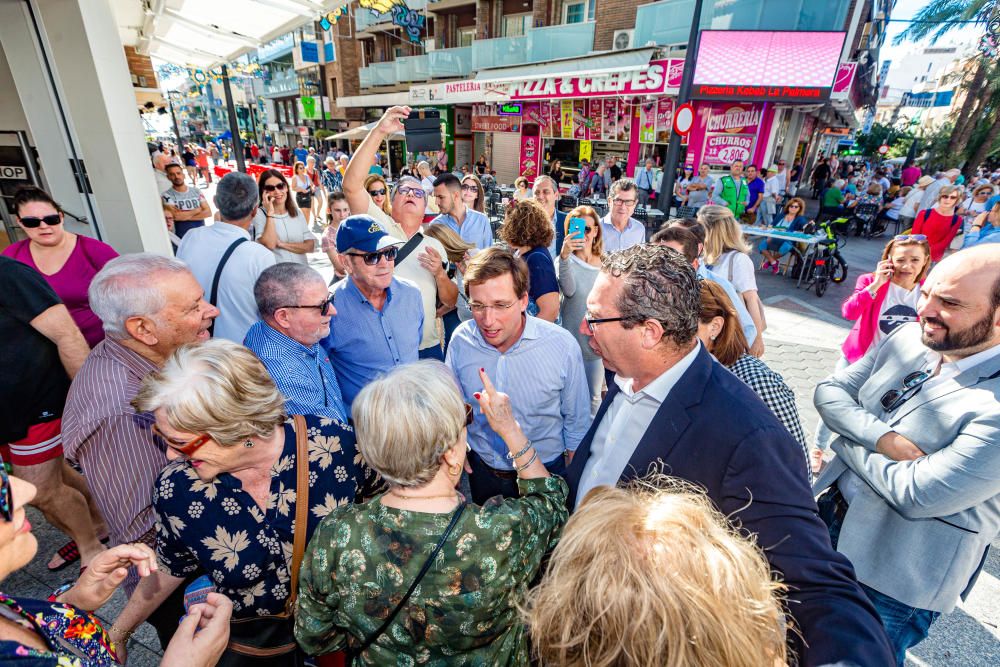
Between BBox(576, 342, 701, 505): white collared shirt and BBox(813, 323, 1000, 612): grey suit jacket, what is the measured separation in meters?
0.88

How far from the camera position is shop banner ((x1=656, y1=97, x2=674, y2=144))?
1440 cm

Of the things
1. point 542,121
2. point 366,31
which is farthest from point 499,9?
point 366,31

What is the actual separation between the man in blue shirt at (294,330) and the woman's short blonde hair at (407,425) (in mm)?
924

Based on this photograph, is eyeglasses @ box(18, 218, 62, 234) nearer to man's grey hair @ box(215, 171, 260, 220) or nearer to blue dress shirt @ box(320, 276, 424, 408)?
man's grey hair @ box(215, 171, 260, 220)

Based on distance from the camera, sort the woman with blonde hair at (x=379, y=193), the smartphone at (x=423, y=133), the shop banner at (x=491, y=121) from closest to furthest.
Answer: the woman with blonde hair at (x=379, y=193), the smartphone at (x=423, y=133), the shop banner at (x=491, y=121)

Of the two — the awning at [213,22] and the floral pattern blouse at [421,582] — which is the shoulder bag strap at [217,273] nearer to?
the floral pattern blouse at [421,582]

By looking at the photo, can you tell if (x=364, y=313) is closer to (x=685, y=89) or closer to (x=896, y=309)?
(x=896, y=309)

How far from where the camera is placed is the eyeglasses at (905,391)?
1709 mm

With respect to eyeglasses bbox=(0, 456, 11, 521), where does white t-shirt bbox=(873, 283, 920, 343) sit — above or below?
below

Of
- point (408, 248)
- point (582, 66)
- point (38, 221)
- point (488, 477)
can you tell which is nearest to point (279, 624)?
point (488, 477)

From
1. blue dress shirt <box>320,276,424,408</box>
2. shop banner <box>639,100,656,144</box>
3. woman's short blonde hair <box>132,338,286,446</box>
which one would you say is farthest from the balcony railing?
woman's short blonde hair <box>132,338,286,446</box>

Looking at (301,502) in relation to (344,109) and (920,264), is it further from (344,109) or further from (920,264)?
(344,109)

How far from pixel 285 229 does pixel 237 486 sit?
176 inches

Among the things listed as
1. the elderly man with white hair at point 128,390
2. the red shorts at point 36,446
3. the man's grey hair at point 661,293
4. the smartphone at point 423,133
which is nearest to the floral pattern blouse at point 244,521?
the elderly man with white hair at point 128,390
